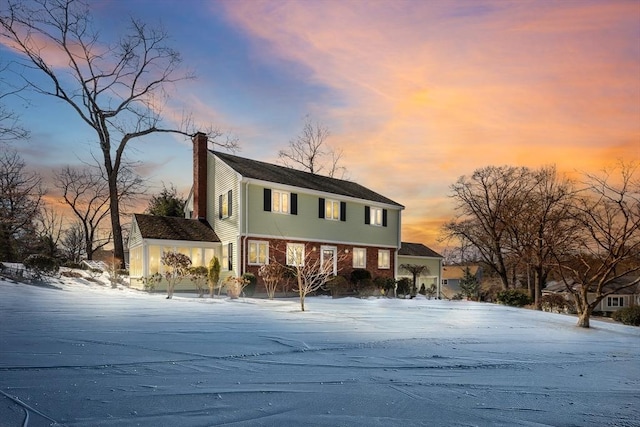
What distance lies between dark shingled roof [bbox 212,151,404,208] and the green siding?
51cm

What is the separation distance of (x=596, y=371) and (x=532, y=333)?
444cm

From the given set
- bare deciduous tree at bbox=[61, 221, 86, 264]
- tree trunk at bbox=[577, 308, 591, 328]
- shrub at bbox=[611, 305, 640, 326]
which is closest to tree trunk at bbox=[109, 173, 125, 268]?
bare deciduous tree at bbox=[61, 221, 86, 264]

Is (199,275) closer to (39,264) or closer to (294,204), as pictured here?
(294,204)

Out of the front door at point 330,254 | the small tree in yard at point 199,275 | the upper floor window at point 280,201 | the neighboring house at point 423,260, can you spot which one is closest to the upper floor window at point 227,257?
the small tree in yard at point 199,275

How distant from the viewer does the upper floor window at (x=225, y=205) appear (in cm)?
2286

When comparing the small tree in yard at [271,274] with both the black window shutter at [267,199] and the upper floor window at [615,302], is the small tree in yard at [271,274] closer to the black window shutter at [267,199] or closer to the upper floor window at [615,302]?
the black window shutter at [267,199]

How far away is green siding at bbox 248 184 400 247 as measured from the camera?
22.4m

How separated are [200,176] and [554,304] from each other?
63.4ft

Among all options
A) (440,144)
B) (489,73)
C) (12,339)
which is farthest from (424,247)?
(12,339)

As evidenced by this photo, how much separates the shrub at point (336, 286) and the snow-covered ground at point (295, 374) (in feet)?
38.1

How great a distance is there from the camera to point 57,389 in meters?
4.84

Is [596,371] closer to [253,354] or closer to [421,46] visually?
[253,354]

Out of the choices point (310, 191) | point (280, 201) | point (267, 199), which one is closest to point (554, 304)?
point (310, 191)

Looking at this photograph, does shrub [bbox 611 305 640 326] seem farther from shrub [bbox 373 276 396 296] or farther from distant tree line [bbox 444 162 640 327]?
shrub [bbox 373 276 396 296]
